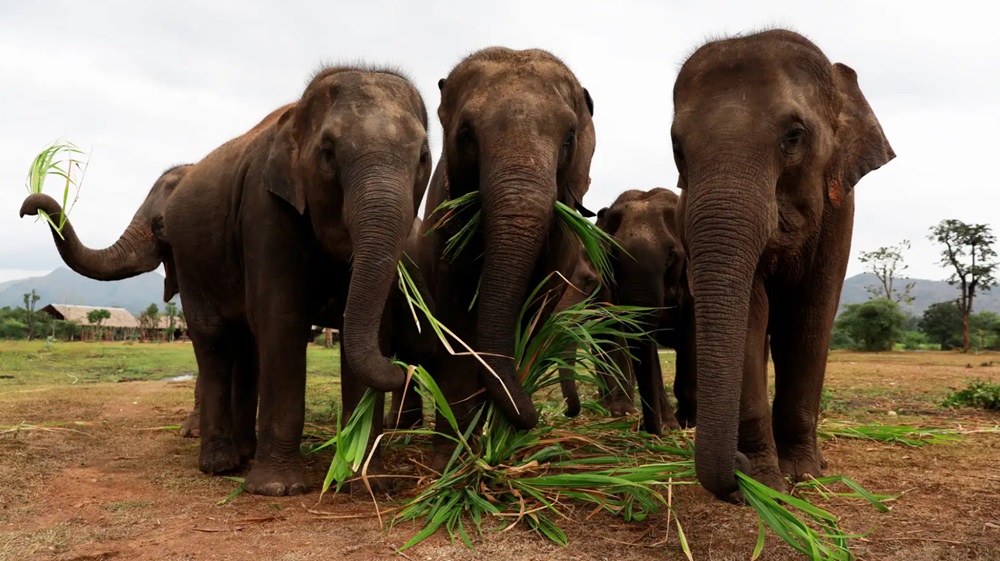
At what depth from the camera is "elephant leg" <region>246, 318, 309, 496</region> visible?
5.04 metres

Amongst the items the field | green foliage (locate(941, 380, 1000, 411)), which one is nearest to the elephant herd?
the field

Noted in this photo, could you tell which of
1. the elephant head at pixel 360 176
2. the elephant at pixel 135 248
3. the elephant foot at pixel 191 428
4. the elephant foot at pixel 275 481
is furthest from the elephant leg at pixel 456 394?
the elephant foot at pixel 191 428

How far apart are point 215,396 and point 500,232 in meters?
2.92

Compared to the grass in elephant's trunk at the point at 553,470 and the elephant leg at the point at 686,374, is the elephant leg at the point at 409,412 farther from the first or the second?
the elephant leg at the point at 686,374

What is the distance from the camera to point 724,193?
3889 millimetres

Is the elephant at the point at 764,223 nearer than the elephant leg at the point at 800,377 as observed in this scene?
Yes

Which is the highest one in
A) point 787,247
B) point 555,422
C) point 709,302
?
point 787,247

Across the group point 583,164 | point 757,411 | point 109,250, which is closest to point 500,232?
point 583,164

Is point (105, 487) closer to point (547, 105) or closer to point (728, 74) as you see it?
point (547, 105)

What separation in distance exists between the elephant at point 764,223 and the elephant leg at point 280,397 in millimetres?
2523

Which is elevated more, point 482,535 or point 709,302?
point 709,302

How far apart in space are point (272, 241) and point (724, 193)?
9.42 feet

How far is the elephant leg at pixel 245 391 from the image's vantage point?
6.53 metres

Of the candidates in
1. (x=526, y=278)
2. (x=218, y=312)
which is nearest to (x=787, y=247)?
(x=526, y=278)
